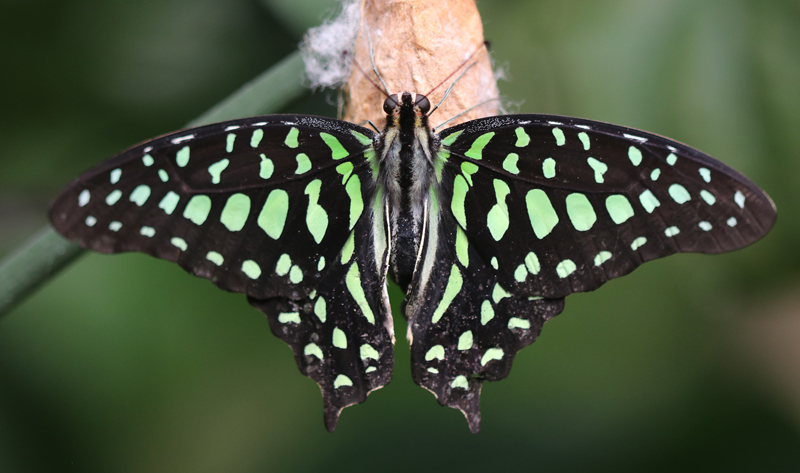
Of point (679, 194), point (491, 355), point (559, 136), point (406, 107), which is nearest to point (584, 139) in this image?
point (559, 136)

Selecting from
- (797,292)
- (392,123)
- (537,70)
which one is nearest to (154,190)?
(392,123)

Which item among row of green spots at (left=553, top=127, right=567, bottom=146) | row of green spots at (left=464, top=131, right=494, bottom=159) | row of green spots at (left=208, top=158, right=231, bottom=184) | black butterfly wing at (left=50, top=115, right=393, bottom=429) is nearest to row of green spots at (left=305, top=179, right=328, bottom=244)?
black butterfly wing at (left=50, top=115, right=393, bottom=429)

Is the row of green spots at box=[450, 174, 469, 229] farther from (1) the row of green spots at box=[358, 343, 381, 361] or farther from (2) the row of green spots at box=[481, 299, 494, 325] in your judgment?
(1) the row of green spots at box=[358, 343, 381, 361]

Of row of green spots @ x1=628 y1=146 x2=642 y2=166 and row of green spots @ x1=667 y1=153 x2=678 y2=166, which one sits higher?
row of green spots @ x1=628 y1=146 x2=642 y2=166

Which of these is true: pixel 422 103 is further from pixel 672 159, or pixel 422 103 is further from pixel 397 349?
pixel 397 349

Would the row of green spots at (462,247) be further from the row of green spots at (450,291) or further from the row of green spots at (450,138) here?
the row of green spots at (450,138)

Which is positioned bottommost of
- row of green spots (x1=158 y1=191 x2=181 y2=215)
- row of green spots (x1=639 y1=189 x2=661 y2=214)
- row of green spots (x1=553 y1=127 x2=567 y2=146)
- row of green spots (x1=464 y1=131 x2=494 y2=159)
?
row of green spots (x1=639 y1=189 x2=661 y2=214)

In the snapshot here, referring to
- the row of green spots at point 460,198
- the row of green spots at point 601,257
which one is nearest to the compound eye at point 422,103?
the row of green spots at point 460,198
